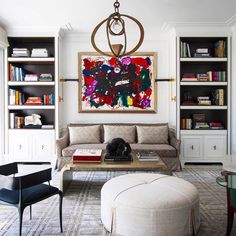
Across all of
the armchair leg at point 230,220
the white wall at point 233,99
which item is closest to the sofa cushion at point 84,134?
the white wall at point 233,99

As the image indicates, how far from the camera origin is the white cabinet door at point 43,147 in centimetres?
537

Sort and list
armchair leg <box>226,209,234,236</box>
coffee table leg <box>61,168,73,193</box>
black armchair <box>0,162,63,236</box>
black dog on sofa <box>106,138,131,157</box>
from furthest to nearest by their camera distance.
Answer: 1. black dog on sofa <box>106,138,131,157</box>
2. coffee table leg <box>61,168,73,193</box>
3. armchair leg <box>226,209,234,236</box>
4. black armchair <box>0,162,63,236</box>

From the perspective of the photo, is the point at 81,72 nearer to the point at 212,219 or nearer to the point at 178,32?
the point at 178,32

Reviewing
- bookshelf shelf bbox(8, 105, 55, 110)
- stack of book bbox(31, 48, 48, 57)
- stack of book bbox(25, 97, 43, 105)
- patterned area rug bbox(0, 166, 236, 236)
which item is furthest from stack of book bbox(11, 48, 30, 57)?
patterned area rug bbox(0, 166, 236, 236)

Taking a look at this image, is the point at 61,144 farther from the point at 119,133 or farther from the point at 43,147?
the point at 119,133

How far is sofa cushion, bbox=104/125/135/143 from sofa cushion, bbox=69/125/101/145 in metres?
0.18

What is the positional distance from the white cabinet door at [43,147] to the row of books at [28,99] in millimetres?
662

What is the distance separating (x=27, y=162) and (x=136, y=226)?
3.66 metres

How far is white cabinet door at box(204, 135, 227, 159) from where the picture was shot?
5.31 m

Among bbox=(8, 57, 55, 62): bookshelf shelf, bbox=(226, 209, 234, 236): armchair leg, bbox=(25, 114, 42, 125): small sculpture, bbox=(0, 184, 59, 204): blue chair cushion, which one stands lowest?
bbox=(226, 209, 234, 236): armchair leg

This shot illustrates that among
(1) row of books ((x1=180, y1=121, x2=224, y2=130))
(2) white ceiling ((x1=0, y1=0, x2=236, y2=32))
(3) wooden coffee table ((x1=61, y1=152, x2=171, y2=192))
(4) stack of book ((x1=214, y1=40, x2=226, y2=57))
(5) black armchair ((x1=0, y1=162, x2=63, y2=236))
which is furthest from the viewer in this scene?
(1) row of books ((x1=180, y1=121, x2=224, y2=130))

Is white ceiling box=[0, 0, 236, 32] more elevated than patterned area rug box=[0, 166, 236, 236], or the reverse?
white ceiling box=[0, 0, 236, 32]

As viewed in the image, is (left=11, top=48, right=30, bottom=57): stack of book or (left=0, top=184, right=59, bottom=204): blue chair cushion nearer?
(left=0, top=184, right=59, bottom=204): blue chair cushion

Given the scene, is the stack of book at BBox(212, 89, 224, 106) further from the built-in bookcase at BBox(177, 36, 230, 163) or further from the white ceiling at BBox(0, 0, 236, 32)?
the white ceiling at BBox(0, 0, 236, 32)
